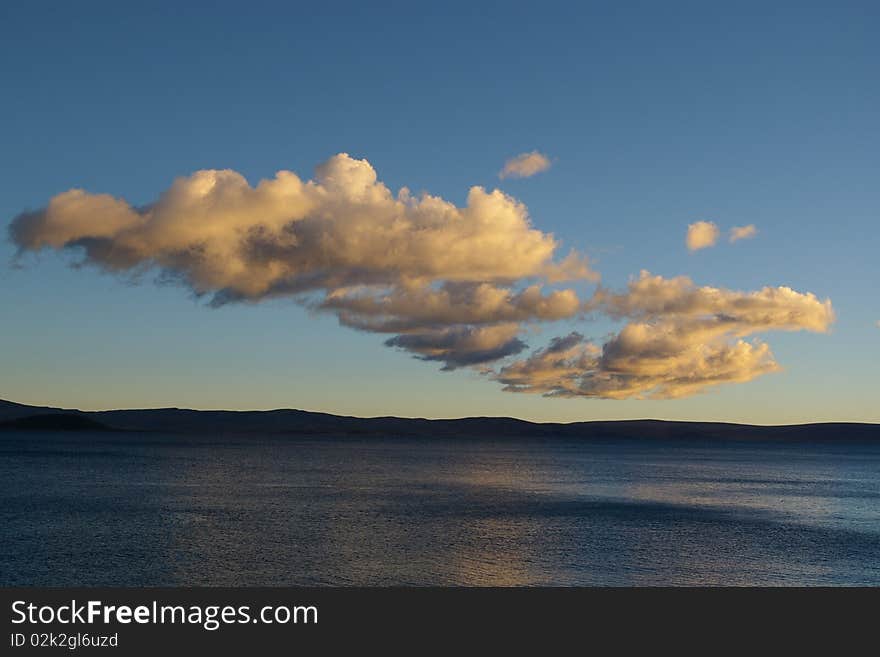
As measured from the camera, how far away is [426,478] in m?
122

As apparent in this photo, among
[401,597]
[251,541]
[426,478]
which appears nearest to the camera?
[401,597]

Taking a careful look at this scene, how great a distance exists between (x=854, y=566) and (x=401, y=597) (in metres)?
33.2

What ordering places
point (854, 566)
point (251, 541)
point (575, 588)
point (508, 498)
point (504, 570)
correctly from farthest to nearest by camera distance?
point (508, 498), point (251, 541), point (854, 566), point (504, 570), point (575, 588)

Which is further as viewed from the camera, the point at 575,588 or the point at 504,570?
the point at 504,570

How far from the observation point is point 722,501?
9275cm

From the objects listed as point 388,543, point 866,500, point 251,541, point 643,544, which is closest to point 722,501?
point 866,500

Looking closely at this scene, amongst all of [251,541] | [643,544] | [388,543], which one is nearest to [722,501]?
[643,544]

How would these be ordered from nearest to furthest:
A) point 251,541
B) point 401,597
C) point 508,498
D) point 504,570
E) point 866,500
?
point 401,597 → point 504,570 → point 251,541 → point 508,498 → point 866,500

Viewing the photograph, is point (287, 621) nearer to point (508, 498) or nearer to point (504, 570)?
point (504, 570)

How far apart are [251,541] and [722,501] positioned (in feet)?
198

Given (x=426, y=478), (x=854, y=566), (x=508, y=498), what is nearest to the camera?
(x=854, y=566)

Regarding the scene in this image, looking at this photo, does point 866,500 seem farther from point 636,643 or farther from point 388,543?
point 636,643

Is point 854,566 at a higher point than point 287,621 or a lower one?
lower

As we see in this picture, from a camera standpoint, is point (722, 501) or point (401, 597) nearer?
point (401, 597)
